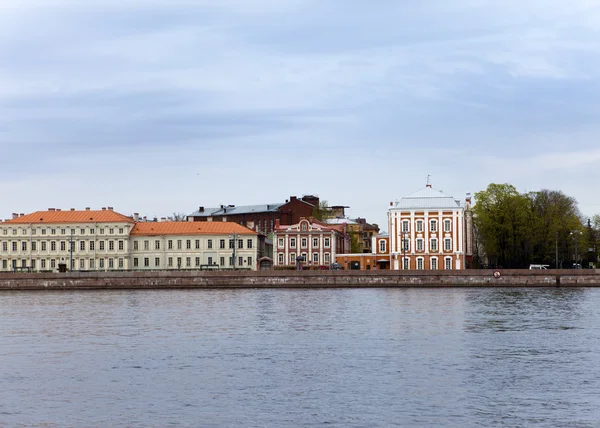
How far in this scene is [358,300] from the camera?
7369 centimetres

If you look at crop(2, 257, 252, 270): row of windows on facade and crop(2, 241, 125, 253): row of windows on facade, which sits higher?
crop(2, 241, 125, 253): row of windows on facade

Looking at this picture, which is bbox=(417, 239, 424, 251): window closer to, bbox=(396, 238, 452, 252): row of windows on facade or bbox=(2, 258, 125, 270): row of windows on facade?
bbox=(396, 238, 452, 252): row of windows on facade

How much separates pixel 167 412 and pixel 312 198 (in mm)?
150736

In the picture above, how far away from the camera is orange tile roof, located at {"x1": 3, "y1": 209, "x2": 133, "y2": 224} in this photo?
427 feet

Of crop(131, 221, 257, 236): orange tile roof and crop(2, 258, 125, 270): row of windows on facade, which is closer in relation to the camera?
crop(2, 258, 125, 270): row of windows on facade

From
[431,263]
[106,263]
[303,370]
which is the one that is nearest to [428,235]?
[431,263]

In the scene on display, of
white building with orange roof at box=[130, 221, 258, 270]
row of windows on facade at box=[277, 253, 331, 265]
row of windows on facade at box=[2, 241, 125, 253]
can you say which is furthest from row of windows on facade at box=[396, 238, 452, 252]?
row of windows on facade at box=[2, 241, 125, 253]

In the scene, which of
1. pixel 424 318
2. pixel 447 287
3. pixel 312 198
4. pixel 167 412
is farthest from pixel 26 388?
pixel 312 198

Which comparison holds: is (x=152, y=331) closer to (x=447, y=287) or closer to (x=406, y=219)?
(x=447, y=287)

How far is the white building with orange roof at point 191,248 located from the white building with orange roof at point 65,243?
2.35 m

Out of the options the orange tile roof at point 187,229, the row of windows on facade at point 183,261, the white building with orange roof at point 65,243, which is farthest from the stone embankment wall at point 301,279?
the orange tile roof at point 187,229

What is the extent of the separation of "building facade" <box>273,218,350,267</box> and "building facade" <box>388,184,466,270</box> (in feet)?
39.1

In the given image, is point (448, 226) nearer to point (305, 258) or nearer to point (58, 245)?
point (305, 258)

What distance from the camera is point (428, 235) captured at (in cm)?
11669
